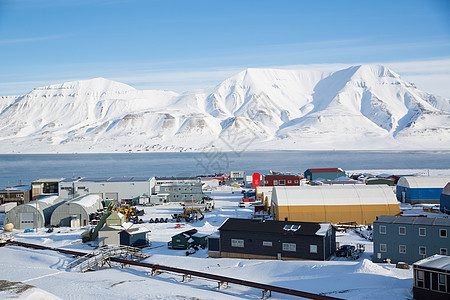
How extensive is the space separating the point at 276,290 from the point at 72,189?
105ft

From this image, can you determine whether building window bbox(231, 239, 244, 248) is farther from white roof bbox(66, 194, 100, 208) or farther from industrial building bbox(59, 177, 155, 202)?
industrial building bbox(59, 177, 155, 202)

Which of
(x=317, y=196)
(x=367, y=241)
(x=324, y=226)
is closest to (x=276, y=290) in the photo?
(x=324, y=226)

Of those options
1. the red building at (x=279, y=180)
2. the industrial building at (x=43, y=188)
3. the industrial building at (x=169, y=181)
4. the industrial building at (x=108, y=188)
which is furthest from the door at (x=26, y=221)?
the red building at (x=279, y=180)

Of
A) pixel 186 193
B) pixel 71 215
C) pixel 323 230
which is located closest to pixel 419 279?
pixel 323 230

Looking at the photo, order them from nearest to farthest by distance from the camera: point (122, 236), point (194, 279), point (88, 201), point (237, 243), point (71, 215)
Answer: point (194, 279) < point (237, 243) < point (122, 236) < point (71, 215) < point (88, 201)

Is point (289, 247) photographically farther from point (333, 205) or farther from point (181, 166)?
point (181, 166)

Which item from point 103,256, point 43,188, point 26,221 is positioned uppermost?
point 43,188

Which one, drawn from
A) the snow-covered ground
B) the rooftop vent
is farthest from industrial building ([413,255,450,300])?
the rooftop vent

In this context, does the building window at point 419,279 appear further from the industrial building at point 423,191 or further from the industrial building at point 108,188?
the industrial building at point 108,188

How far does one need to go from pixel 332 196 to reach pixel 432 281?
53.5 ft

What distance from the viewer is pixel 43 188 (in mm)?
45906

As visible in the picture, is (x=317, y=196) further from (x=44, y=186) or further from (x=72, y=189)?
(x=44, y=186)

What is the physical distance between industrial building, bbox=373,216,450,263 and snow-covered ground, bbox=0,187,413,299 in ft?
4.72

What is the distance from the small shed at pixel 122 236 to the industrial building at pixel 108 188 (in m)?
18.6
